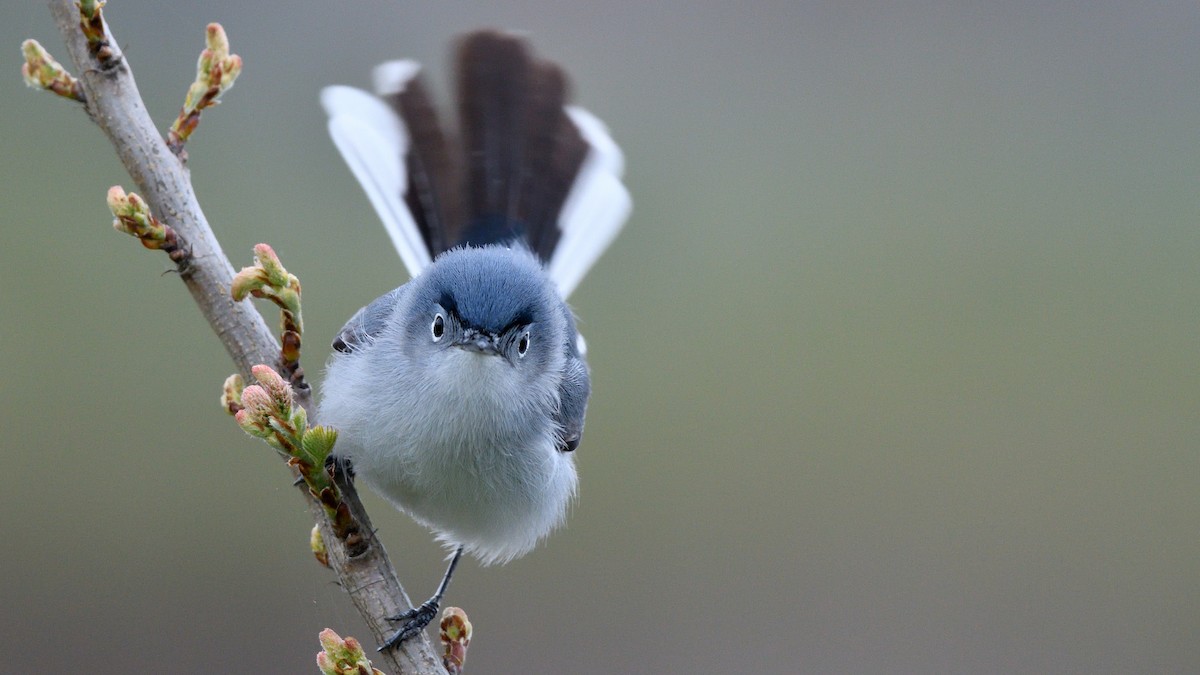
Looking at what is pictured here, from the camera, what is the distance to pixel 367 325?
239cm

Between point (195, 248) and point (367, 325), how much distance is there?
0.62 m

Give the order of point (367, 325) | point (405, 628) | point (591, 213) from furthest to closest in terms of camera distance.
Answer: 1. point (591, 213)
2. point (367, 325)
3. point (405, 628)

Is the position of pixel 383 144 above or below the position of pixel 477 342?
above

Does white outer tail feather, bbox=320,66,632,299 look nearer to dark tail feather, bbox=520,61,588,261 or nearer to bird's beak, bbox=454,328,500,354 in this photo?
dark tail feather, bbox=520,61,588,261

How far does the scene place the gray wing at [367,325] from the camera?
235 cm

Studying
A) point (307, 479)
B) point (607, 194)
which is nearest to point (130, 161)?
point (307, 479)

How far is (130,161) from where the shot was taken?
1.78 metres

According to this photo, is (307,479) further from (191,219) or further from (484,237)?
(484,237)

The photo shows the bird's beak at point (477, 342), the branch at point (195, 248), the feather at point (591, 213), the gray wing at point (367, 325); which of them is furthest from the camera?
the feather at point (591, 213)

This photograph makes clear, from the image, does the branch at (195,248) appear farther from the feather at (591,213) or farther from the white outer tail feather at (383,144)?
the feather at (591,213)

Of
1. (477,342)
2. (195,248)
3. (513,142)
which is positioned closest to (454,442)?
(477,342)

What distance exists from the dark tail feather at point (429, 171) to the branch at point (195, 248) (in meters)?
0.86

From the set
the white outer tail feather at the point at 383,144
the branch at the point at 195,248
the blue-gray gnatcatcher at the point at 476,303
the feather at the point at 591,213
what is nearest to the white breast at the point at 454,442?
the blue-gray gnatcatcher at the point at 476,303

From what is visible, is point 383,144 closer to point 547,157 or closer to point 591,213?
point 547,157
